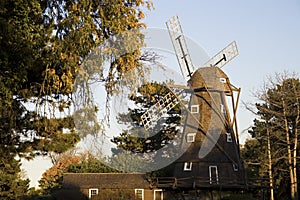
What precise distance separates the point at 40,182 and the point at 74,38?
45917 millimetres

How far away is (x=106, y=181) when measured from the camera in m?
38.0

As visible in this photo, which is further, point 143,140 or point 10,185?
point 143,140

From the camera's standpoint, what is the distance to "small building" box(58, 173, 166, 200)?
3555 centimetres

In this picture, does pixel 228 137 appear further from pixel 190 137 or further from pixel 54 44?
pixel 54 44

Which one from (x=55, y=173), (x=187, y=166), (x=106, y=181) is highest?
(x=187, y=166)

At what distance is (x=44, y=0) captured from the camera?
13.0m

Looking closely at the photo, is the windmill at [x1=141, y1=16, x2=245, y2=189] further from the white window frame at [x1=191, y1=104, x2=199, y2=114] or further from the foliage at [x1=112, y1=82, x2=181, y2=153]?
the foliage at [x1=112, y1=82, x2=181, y2=153]

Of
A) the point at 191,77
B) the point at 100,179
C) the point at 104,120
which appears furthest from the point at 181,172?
the point at 104,120

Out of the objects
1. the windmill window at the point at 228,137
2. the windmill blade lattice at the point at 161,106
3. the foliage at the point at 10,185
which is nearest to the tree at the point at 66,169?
the foliage at the point at 10,185

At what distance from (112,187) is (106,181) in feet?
6.36

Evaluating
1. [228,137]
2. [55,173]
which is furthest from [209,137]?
[55,173]

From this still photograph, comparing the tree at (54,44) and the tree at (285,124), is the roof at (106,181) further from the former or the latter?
the tree at (54,44)

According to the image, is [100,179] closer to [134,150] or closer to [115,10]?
[134,150]

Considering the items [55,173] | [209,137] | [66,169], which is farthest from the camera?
[55,173]
